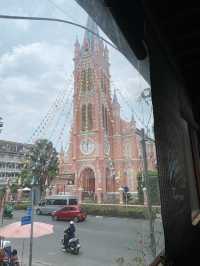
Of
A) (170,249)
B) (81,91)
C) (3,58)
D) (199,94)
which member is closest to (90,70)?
(81,91)

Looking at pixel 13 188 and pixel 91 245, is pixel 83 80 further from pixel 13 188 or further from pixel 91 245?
pixel 13 188

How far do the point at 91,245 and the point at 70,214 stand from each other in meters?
0.25

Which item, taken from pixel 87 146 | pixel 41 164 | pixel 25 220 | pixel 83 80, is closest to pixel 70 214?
pixel 41 164

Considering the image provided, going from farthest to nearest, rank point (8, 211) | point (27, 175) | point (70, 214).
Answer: point (70, 214) → point (27, 175) → point (8, 211)

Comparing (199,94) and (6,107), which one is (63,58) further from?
(199,94)

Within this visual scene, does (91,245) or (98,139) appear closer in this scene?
(91,245)

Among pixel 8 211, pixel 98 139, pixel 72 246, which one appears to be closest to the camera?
pixel 8 211

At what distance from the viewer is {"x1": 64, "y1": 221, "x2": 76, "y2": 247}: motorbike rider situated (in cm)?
117

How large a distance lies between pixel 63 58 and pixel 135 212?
1.08 metres

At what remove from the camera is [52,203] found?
1.23 metres

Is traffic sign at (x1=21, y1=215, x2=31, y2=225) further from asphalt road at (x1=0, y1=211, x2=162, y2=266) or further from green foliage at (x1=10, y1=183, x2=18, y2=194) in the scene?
green foliage at (x1=10, y1=183, x2=18, y2=194)

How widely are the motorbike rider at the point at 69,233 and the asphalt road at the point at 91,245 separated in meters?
0.04

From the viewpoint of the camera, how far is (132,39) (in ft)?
2.45

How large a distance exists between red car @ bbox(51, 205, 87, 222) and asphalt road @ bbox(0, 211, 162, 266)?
→ 4cm
